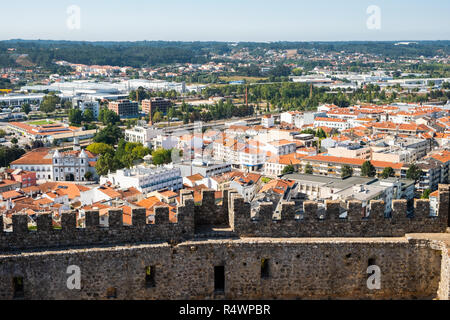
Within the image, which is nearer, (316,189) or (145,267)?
(145,267)

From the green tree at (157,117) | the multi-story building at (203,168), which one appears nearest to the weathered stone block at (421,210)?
the multi-story building at (203,168)

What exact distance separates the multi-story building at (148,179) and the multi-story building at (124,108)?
1993 inches

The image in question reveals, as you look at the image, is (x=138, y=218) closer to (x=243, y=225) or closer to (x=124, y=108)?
(x=243, y=225)

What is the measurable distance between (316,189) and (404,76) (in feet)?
391

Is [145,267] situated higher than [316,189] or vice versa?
[145,267]

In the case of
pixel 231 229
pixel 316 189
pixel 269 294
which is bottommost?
pixel 316 189

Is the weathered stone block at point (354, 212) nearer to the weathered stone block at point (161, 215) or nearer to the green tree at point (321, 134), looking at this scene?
the weathered stone block at point (161, 215)

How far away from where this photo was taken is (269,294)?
6863 mm

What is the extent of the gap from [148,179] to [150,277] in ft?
105

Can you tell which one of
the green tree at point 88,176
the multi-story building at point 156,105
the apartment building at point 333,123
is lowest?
the green tree at point 88,176

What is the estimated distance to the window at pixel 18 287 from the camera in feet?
21.2

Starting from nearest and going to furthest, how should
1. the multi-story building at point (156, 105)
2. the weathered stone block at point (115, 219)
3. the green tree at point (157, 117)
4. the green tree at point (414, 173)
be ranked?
the weathered stone block at point (115, 219), the green tree at point (414, 173), the green tree at point (157, 117), the multi-story building at point (156, 105)
